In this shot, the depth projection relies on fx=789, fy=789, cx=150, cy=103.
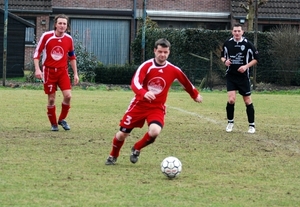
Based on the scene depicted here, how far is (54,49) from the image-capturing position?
13430 mm

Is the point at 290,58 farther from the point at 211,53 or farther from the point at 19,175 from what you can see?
the point at 19,175

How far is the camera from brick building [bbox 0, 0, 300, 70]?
42062 millimetres

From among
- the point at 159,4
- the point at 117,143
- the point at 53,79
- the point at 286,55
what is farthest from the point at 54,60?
the point at 159,4

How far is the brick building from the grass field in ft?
82.3

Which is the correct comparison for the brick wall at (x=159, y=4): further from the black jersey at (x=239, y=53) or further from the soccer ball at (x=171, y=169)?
the soccer ball at (x=171, y=169)

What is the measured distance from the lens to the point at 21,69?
107 feet

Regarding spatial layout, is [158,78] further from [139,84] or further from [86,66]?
[86,66]

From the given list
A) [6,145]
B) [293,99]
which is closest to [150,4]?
[293,99]

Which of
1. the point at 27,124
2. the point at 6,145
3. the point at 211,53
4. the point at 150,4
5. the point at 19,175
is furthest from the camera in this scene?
the point at 150,4

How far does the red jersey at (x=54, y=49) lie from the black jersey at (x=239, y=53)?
284 cm

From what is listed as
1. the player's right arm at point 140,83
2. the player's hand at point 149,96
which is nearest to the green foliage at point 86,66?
the player's right arm at point 140,83

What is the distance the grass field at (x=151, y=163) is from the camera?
741 centimetres

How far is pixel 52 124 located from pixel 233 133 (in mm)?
3137

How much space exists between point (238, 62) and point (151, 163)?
190 inches
